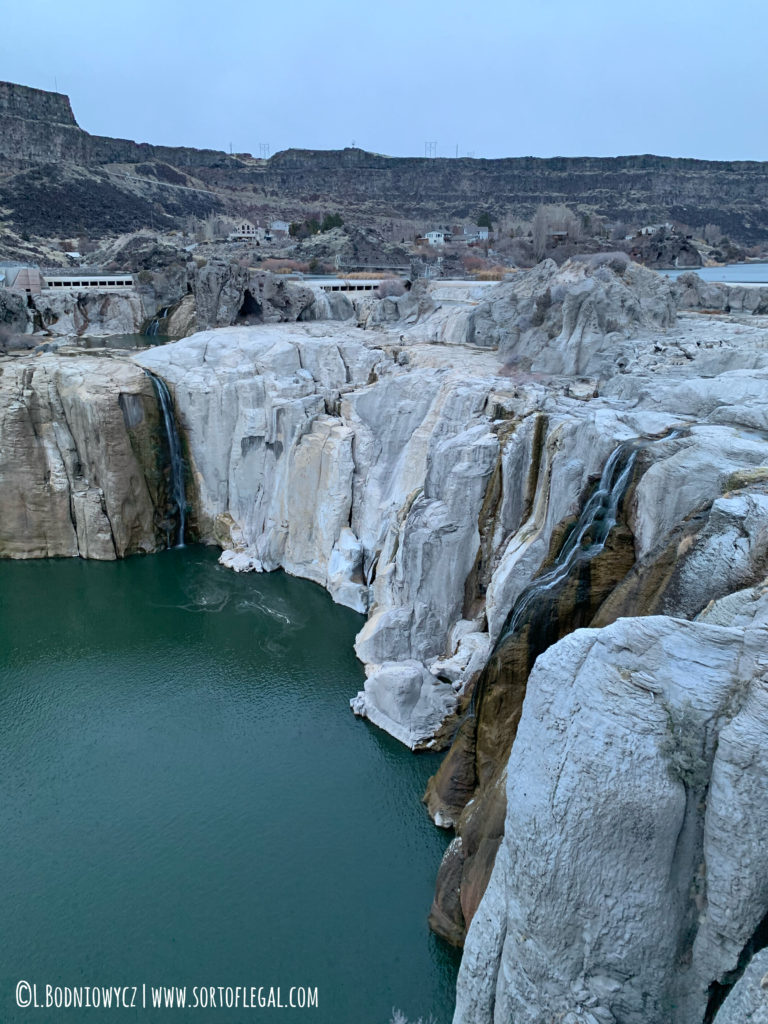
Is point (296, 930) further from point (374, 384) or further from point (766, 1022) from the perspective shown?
point (374, 384)

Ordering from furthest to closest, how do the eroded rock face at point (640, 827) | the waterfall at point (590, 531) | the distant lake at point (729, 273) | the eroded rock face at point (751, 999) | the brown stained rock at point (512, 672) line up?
the distant lake at point (729, 273), the waterfall at point (590, 531), the brown stained rock at point (512, 672), the eroded rock face at point (640, 827), the eroded rock face at point (751, 999)

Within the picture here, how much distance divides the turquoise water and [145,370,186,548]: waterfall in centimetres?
524

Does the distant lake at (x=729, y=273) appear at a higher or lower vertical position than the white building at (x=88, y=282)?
higher

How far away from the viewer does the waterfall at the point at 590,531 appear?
1381 cm

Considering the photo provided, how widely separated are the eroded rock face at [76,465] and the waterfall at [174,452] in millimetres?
514

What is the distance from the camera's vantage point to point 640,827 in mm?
8055

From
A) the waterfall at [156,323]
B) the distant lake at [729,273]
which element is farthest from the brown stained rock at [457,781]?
the waterfall at [156,323]

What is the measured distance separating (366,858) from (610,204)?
9083 cm

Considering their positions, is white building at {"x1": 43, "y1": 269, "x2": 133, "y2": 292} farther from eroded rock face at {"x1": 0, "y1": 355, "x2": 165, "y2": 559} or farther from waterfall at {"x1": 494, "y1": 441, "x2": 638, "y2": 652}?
waterfall at {"x1": 494, "y1": 441, "x2": 638, "y2": 652}

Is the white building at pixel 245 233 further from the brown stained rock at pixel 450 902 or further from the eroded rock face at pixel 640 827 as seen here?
the eroded rock face at pixel 640 827

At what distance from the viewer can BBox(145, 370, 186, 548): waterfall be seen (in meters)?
26.9

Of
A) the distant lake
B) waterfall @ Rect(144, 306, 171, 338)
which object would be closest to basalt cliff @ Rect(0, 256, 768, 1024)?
waterfall @ Rect(144, 306, 171, 338)

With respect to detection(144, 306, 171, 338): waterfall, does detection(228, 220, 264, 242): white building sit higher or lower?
higher

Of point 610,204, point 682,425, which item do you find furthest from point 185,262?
point 610,204
